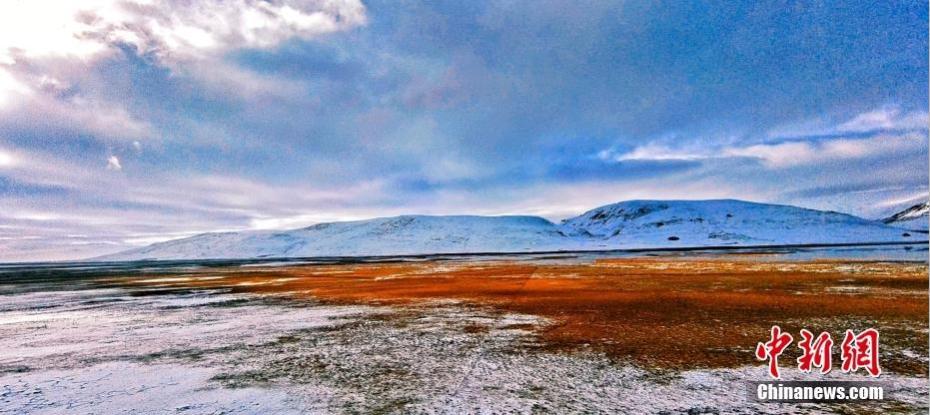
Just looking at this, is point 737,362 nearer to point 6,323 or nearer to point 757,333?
point 757,333

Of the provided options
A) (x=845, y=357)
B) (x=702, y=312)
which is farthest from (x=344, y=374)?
(x=702, y=312)

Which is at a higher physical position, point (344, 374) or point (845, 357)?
point (845, 357)

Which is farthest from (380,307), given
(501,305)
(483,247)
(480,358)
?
(483,247)

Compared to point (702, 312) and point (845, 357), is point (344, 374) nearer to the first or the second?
point (845, 357)

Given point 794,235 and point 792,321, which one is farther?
point 794,235

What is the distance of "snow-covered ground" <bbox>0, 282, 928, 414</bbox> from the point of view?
24.7 feet

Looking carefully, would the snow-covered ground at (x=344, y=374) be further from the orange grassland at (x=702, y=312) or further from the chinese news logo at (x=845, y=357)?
the orange grassland at (x=702, y=312)

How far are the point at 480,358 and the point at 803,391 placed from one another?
242 inches

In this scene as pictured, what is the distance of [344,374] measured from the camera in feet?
30.8

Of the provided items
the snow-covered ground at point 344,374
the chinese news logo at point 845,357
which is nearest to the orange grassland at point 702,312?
the chinese news logo at point 845,357

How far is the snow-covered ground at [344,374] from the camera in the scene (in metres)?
7.52

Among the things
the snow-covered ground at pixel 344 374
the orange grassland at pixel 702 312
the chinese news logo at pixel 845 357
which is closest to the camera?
the snow-covered ground at pixel 344 374

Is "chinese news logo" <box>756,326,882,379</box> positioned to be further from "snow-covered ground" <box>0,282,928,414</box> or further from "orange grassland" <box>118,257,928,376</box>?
"orange grassland" <box>118,257,928,376</box>

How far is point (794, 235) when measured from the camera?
177 m
